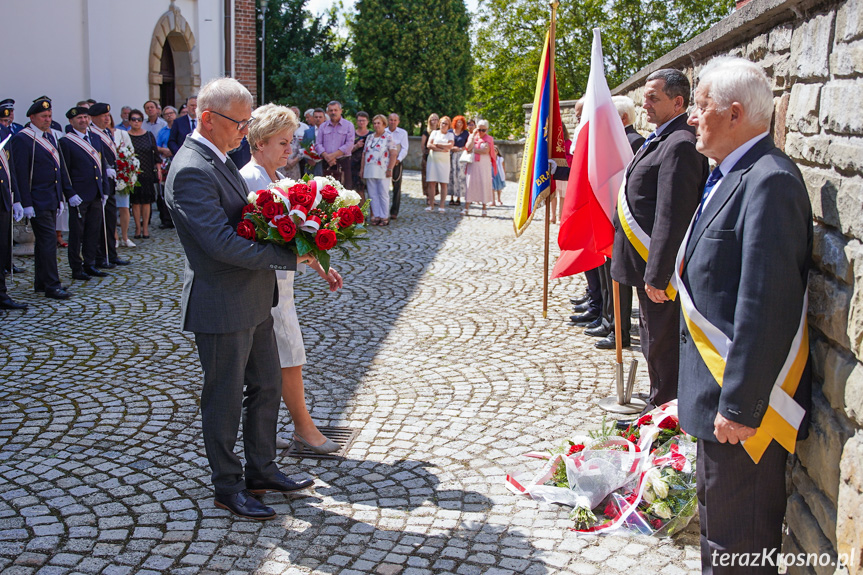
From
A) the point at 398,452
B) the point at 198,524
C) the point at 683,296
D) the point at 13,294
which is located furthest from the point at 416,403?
the point at 13,294

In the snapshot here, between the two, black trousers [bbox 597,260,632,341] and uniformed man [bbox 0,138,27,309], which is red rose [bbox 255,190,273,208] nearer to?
black trousers [bbox 597,260,632,341]

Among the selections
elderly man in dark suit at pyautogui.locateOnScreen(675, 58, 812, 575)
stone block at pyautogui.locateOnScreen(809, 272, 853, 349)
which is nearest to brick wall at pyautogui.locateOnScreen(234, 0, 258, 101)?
elderly man in dark suit at pyautogui.locateOnScreen(675, 58, 812, 575)

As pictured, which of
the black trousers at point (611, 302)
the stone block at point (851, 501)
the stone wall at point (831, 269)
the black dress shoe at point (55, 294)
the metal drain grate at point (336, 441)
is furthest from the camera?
the black dress shoe at point (55, 294)

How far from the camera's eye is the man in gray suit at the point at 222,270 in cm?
363

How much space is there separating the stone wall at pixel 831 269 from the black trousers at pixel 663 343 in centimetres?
163

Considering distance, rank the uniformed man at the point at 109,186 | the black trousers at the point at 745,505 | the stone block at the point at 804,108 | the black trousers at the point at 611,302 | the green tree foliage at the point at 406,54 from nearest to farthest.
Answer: the black trousers at the point at 745,505 < the stone block at the point at 804,108 < the black trousers at the point at 611,302 < the uniformed man at the point at 109,186 < the green tree foliage at the point at 406,54

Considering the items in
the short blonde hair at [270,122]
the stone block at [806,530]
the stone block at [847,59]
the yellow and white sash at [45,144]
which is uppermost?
the stone block at [847,59]

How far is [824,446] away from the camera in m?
2.69

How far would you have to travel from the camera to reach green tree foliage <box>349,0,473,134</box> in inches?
1356

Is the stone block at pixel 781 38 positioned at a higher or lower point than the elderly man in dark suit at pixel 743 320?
higher

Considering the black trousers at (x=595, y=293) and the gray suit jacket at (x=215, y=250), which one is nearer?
the gray suit jacket at (x=215, y=250)

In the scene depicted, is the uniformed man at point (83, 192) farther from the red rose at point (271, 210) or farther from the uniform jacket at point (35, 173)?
the red rose at point (271, 210)

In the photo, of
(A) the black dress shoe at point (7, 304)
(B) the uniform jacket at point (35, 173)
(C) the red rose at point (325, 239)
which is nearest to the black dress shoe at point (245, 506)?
(C) the red rose at point (325, 239)

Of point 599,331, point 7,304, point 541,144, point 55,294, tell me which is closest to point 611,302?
point 599,331
